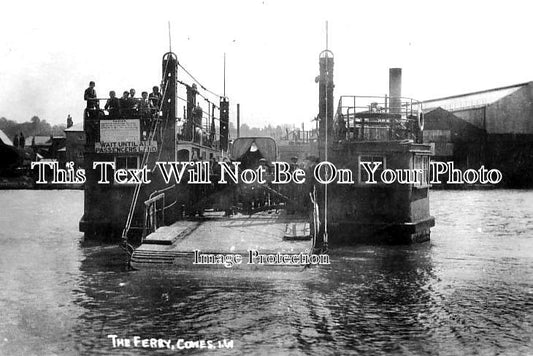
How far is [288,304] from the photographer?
12.5m

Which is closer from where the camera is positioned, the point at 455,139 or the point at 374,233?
the point at 374,233

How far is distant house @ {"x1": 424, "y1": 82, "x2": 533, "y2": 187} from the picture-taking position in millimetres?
57469

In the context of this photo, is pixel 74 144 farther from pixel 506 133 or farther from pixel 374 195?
pixel 374 195

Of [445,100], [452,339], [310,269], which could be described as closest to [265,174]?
[310,269]

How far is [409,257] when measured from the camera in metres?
19.0

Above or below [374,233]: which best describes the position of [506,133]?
above

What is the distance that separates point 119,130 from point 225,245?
876cm

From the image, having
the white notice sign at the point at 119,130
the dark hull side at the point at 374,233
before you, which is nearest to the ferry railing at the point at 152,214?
the white notice sign at the point at 119,130

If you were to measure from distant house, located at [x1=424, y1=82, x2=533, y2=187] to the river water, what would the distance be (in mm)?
40180

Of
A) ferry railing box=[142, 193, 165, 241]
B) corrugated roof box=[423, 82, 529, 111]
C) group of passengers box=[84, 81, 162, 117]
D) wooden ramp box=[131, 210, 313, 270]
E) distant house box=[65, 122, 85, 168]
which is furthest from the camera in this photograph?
Answer: distant house box=[65, 122, 85, 168]

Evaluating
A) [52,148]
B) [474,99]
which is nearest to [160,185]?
[474,99]

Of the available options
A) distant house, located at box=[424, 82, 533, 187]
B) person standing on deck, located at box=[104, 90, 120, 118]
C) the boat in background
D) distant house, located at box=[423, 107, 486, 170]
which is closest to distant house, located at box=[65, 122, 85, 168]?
distant house, located at box=[423, 107, 486, 170]

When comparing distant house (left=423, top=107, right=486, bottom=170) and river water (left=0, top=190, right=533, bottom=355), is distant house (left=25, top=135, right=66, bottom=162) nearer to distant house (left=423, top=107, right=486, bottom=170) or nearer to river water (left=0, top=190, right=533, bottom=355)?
distant house (left=423, top=107, right=486, bottom=170)

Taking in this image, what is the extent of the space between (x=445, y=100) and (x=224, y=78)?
3859 cm
